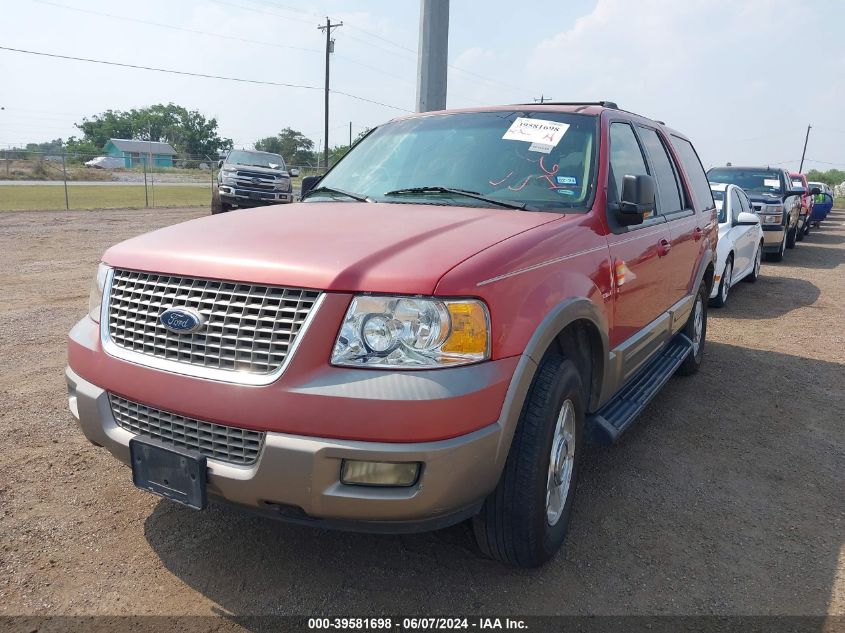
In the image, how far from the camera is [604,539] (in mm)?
3061

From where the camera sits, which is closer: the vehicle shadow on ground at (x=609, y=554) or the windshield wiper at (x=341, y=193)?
the vehicle shadow on ground at (x=609, y=554)

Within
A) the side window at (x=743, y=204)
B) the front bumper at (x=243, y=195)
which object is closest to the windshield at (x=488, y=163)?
the side window at (x=743, y=204)

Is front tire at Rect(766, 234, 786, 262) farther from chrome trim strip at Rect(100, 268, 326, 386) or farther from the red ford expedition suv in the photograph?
chrome trim strip at Rect(100, 268, 326, 386)

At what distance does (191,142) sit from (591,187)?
307 ft

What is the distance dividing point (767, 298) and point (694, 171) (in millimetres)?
4853

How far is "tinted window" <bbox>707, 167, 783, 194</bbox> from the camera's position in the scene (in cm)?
1363

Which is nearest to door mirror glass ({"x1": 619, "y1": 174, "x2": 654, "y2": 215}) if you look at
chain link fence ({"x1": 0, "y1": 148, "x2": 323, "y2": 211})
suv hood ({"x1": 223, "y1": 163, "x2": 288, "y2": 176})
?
suv hood ({"x1": 223, "y1": 163, "x2": 288, "y2": 176})

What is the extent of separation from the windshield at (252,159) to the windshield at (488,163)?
630 inches

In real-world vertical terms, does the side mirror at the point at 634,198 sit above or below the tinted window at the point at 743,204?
above

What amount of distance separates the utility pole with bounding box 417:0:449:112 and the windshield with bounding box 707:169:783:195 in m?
6.98

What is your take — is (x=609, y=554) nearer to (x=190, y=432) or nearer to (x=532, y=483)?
(x=532, y=483)

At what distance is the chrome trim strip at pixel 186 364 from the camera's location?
219cm

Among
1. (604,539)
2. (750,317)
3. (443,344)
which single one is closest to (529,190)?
(443,344)

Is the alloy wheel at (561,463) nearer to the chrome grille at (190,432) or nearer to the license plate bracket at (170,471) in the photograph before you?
the chrome grille at (190,432)
